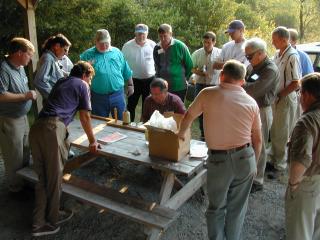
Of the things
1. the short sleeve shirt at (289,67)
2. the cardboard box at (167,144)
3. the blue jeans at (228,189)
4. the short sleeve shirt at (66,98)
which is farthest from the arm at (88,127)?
the short sleeve shirt at (289,67)

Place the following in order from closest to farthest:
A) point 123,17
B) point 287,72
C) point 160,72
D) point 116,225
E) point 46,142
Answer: point 46,142
point 116,225
point 287,72
point 160,72
point 123,17

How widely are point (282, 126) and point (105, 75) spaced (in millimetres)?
2663

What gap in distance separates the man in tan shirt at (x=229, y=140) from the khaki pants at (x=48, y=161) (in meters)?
1.25

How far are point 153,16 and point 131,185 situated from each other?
22.6 feet

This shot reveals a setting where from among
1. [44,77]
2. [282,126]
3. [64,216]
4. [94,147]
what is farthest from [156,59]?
[64,216]

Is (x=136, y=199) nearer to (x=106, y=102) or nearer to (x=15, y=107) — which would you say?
(x=15, y=107)

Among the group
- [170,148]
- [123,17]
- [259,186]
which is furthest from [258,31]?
[170,148]

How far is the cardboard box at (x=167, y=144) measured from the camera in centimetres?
339

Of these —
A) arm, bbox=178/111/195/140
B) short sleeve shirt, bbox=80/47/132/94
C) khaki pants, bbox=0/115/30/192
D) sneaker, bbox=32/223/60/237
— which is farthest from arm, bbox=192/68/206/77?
sneaker, bbox=32/223/60/237

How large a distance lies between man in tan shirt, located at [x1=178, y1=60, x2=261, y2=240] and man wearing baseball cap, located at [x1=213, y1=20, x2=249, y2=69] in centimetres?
256

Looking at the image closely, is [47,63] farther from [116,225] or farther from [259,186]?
[259,186]

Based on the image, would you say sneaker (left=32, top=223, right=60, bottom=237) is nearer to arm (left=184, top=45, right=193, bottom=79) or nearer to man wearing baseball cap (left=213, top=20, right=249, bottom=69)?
arm (left=184, top=45, right=193, bottom=79)

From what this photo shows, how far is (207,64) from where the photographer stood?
5.96 metres

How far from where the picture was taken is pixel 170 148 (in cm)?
350
